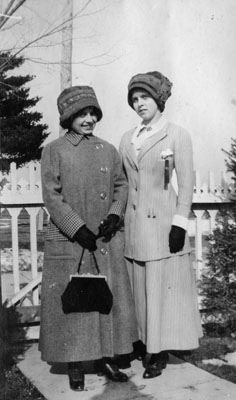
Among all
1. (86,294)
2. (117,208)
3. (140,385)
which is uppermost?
(117,208)

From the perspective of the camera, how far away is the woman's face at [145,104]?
336cm

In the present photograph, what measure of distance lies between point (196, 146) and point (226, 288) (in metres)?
5.19

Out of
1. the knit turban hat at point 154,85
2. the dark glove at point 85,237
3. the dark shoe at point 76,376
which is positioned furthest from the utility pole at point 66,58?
the dark shoe at point 76,376

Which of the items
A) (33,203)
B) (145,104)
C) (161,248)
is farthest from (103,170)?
(33,203)

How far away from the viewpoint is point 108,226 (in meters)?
3.16

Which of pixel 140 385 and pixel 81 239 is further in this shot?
pixel 140 385

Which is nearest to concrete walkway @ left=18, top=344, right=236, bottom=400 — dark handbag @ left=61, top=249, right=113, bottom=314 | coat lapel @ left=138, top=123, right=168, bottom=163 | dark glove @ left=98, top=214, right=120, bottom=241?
dark handbag @ left=61, top=249, right=113, bottom=314

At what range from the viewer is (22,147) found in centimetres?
2159

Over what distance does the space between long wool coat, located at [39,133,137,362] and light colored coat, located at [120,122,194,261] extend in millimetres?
141

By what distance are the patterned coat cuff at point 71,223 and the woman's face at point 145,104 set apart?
882 millimetres

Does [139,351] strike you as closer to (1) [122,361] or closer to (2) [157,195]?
(1) [122,361]

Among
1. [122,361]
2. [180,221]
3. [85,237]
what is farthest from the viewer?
[122,361]

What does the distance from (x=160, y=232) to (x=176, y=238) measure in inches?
5.4

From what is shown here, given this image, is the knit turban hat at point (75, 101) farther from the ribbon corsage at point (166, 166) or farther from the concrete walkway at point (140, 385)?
the concrete walkway at point (140, 385)
